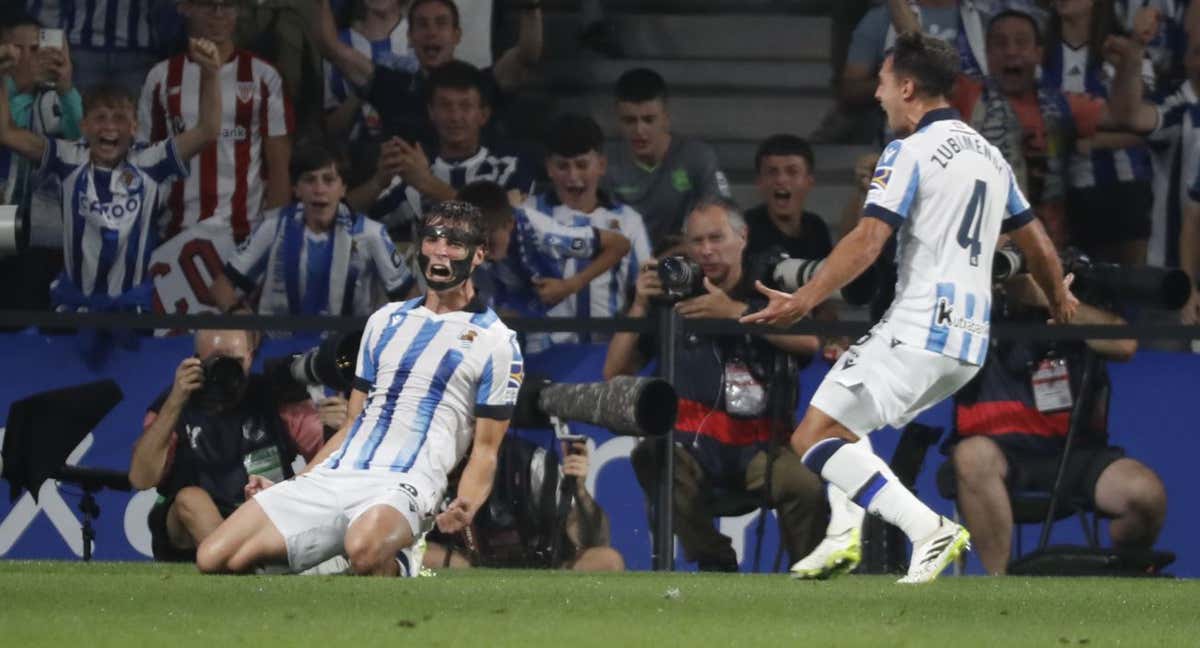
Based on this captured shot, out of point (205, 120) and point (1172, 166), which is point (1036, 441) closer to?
point (1172, 166)

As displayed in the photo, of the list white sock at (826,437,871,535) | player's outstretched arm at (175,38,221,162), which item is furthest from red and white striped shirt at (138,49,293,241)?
white sock at (826,437,871,535)

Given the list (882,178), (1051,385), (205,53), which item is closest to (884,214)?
(882,178)

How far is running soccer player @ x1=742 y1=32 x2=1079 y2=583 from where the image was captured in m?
7.26

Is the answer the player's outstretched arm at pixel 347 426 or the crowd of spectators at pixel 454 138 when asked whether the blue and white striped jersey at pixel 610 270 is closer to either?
the crowd of spectators at pixel 454 138

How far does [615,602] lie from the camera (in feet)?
22.0

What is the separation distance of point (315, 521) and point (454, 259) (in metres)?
1.06

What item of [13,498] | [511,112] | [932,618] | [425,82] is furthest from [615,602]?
[511,112]

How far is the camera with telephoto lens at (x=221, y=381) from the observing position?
9562 mm

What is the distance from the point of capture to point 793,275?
27.4 ft

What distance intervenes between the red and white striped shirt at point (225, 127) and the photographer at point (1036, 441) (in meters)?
3.92

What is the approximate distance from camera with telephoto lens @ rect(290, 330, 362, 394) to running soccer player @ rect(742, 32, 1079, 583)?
212 cm

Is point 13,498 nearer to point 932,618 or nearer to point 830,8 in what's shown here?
point 932,618

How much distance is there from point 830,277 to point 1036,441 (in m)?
3.30

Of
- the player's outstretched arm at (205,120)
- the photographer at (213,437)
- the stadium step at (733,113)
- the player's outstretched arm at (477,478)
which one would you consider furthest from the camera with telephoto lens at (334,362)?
the stadium step at (733,113)
